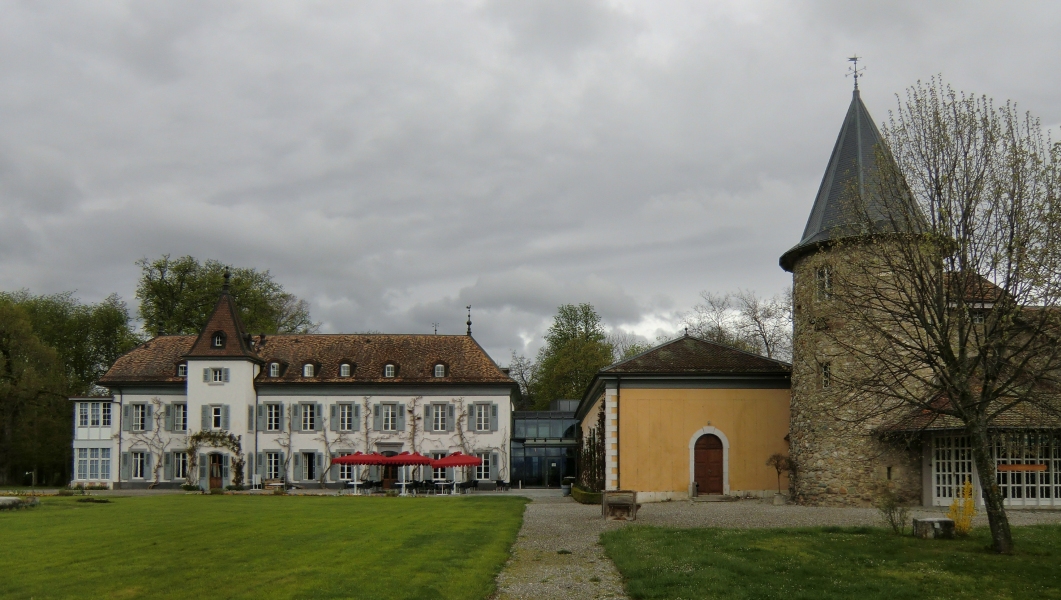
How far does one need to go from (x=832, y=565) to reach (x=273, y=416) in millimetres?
35995

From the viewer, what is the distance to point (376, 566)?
42.9 ft

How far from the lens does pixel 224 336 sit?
4419 cm

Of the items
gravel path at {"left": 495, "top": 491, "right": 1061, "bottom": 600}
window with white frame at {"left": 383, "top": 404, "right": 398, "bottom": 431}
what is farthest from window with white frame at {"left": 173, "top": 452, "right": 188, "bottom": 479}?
gravel path at {"left": 495, "top": 491, "right": 1061, "bottom": 600}

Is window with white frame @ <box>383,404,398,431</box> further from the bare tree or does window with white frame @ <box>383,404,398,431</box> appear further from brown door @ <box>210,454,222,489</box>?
the bare tree

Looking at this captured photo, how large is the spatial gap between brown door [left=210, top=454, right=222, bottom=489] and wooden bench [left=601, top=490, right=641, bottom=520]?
88.7 feet

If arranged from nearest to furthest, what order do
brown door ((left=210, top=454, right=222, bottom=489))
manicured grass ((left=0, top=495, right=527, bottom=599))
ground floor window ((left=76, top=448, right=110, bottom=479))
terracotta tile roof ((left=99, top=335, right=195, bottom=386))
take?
manicured grass ((left=0, top=495, right=527, bottom=599)) < brown door ((left=210, top=454, right=222, bottom=489)) < ground floor window ((left=76, top=448, right=110, bottom=479)) < terracotta tile roof ((left=99, top=335, right=195, bottom=386))

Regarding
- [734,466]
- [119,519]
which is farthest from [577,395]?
[119,519]

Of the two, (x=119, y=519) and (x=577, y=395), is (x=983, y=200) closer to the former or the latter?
(x=119, y=519)

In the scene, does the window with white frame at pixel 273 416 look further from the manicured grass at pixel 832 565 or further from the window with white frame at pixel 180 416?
Result: the manicured grass at pixel 832 565

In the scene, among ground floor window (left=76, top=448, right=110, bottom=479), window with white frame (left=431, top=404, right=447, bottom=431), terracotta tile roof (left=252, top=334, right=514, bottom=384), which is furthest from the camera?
ground floor window (left=76, top=448, right=110, bottom=479)

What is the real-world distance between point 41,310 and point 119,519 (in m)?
42.9

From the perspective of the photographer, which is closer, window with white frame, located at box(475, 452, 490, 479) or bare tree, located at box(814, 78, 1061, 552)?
bare tree, located at box(814, 78, 1061, 552)

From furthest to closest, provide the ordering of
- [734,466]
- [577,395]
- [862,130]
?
[577,395] → [734,466] → [862,130]

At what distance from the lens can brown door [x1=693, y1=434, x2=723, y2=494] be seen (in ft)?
97.4
